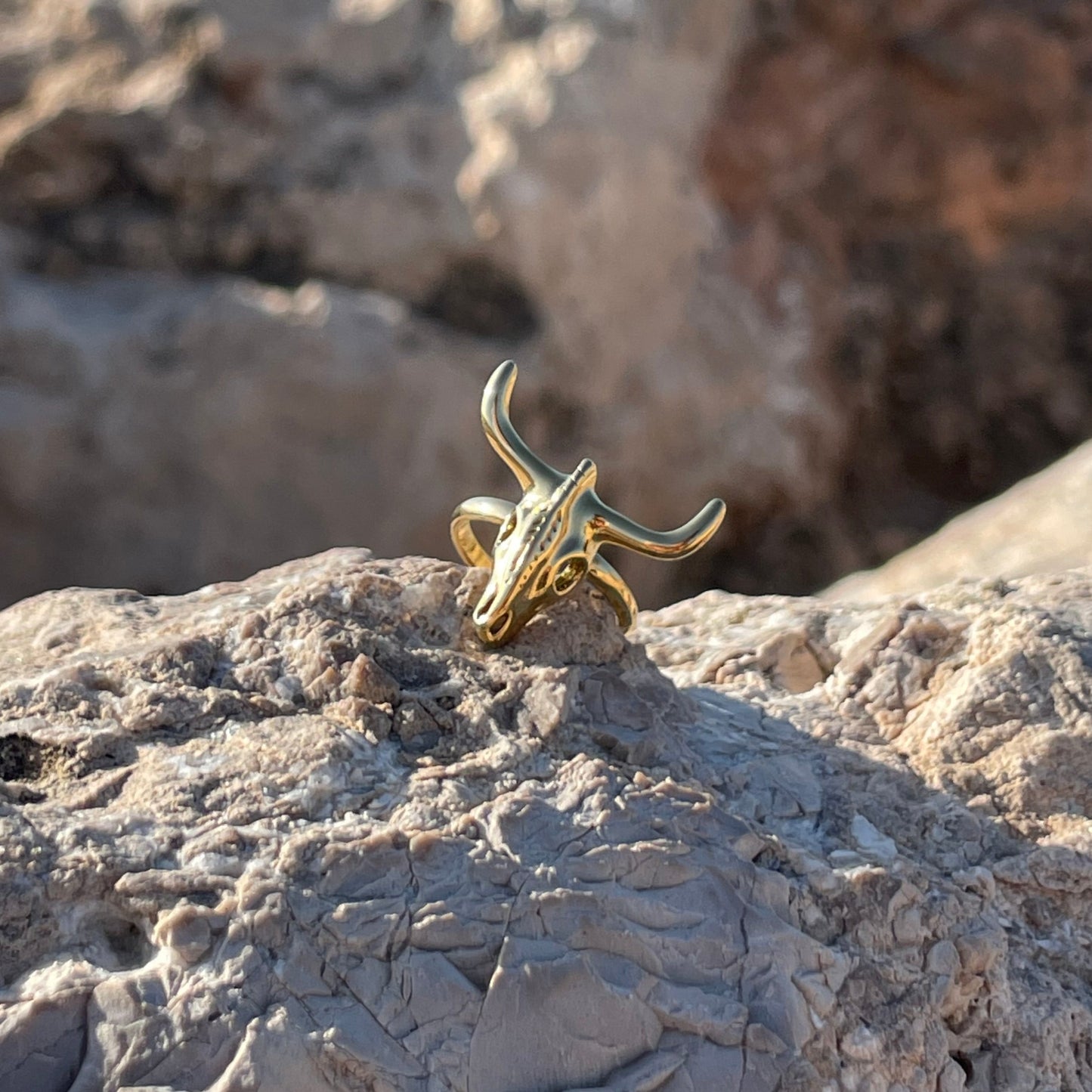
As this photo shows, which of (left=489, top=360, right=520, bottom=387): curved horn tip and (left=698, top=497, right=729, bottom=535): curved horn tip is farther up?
(left=489, top=360, right=520, bottom=387): curved horn tip

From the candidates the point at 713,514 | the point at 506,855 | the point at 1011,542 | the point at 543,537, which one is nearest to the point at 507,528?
the point at 543,537

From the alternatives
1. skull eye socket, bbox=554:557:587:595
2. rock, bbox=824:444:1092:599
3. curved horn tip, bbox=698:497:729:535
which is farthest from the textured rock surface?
rock, bbox=824:444:1092:599

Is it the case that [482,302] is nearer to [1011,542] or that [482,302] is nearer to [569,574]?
[1011,542]

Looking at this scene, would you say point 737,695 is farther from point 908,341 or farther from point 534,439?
point 908,341

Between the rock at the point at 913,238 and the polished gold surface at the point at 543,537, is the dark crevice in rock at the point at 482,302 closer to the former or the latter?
the rock at the point at 913,238

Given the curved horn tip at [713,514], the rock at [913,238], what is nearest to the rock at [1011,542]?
the curved horn tip at [713,514]

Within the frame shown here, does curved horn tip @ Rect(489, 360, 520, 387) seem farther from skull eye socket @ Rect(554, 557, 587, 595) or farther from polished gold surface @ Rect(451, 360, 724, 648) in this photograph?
skull eye socket @ Rect(554, 557, 587, 595)

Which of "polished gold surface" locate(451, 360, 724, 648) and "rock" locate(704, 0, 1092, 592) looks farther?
"rock" locate(704, 0, 1092, 592)
